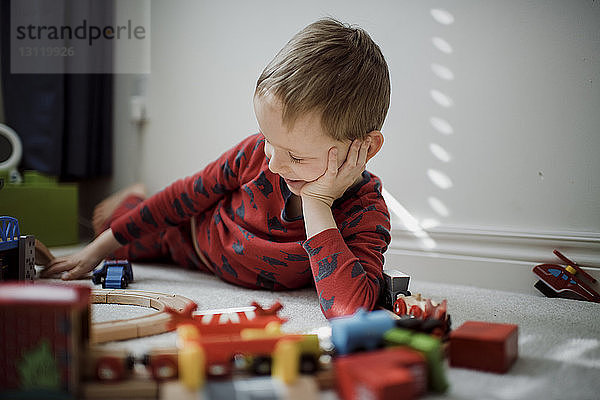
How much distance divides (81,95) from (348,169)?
51.8 inches

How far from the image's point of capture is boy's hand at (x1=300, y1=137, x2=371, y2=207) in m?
0.92

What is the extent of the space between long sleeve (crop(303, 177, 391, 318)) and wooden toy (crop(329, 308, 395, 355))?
247 millimetres

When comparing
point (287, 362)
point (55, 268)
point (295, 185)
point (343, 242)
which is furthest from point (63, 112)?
point (287, 362)

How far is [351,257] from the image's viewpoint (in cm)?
91

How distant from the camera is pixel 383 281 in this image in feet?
3.23

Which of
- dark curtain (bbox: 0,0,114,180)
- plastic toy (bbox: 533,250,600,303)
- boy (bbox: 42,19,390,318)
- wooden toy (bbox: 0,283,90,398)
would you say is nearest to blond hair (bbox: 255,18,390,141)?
boy (bbox: 42,19,390,318)

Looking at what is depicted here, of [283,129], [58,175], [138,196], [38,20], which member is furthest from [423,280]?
[38,20]

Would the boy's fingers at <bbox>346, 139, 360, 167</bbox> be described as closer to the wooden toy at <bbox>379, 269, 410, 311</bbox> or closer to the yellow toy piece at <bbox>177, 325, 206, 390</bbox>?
the wooden toy at <bbox>379, 269, 410, 311</bbox>

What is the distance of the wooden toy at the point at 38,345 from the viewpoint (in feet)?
1.66

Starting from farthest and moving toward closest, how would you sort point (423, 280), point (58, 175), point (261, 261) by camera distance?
point (58, 175), point (423, 280), point (261, 261)

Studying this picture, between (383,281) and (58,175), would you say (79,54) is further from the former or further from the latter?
(383,281)

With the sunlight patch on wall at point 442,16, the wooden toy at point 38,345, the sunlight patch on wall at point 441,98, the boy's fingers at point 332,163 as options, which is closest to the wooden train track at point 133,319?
the wooden toy at point 38,345

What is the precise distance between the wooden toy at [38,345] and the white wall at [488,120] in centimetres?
106

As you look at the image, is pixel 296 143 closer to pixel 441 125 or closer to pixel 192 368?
pixel 192 368
